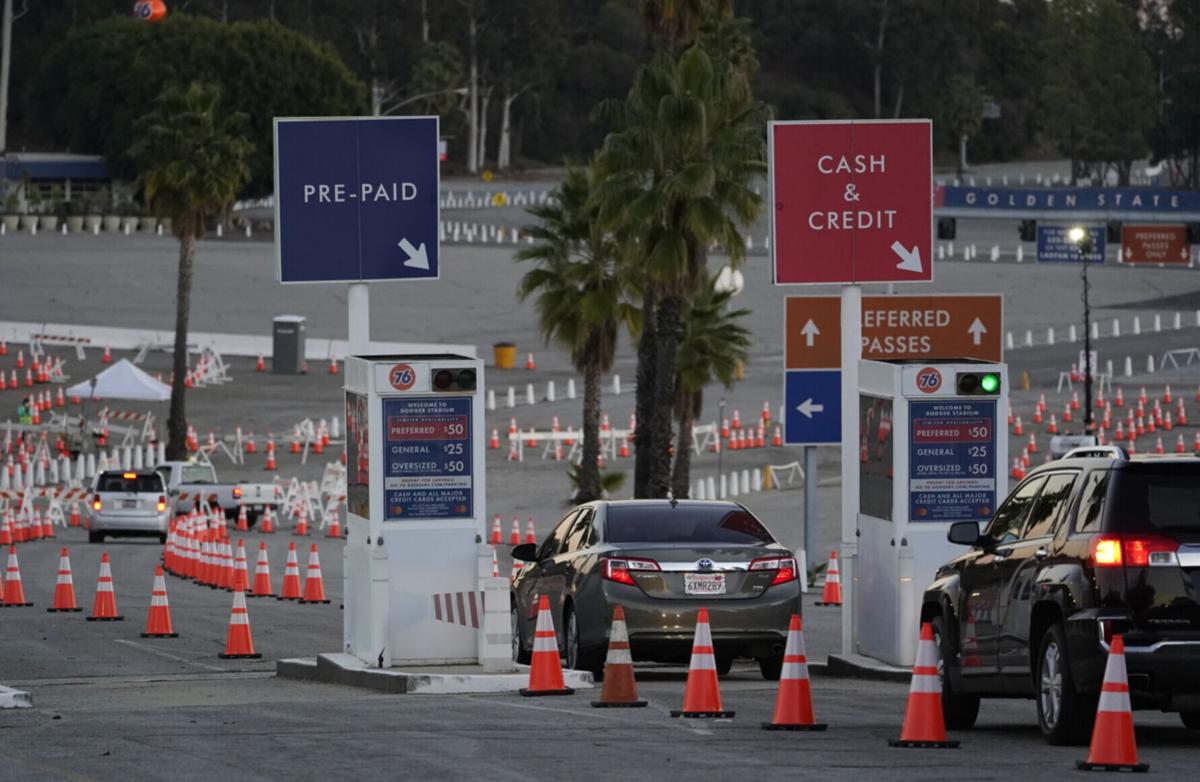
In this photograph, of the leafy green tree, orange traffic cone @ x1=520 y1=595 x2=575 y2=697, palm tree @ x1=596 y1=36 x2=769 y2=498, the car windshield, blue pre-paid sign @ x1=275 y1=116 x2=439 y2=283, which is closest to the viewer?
orange traffic cone @ x1=520 y1=595 x2=575 y2=697

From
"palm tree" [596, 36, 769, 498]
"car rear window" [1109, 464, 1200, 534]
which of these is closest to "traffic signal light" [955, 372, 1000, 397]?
"car rear window" [1109, 464, 1200, 534]

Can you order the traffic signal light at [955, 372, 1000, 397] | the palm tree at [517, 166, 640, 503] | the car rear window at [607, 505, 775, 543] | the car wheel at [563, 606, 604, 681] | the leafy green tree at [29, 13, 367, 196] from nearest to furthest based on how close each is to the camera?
the car wheel at [563, 606, 604, 681] < the car rear window at [607, 505, 775, 543] < the traffic signal light at [955, 372, 1000, 397] < the palm tree at [517, 166, 640, 503] < the leafy green tree at [29, 13, 367, 196]

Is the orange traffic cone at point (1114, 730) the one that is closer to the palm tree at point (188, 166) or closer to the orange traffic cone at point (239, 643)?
the orange traffic cone at point (239, 643)

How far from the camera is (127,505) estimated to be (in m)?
41.9

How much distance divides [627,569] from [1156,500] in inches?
242

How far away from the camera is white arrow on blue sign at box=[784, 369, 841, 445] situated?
3338 cm

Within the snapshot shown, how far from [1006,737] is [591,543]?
17.5 feet

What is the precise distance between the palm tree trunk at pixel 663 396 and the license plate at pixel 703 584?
76.0 ft

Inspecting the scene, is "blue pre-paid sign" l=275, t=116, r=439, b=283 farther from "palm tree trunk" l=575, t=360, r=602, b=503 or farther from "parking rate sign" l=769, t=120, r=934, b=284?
"palm tree trunk" l=575, t=360, r=602, b=503

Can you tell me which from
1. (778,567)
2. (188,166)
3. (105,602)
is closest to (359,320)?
(778,567)

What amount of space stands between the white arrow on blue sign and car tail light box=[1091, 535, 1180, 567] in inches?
814

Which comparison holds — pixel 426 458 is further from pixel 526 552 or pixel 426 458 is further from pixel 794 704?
pixel 794 704

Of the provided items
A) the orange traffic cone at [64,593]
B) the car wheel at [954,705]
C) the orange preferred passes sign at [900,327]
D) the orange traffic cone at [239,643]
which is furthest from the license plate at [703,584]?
the orange preferred passes sign at [900,327]

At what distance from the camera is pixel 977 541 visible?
1412 centimetres
